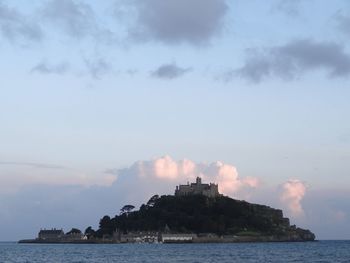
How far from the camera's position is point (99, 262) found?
94000mm

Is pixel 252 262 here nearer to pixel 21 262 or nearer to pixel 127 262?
pixel 127 262

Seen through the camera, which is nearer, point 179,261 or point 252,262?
point 252,262

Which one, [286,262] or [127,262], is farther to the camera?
[127,262]

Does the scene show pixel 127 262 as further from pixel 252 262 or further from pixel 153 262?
pixel 252 262

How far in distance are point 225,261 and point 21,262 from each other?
28522mm

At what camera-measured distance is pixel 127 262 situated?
92.4 metres

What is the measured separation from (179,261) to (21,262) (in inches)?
875

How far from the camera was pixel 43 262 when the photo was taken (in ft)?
312

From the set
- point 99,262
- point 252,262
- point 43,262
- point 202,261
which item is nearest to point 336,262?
point 252,262

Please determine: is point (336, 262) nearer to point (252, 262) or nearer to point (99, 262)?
point (252, 262)

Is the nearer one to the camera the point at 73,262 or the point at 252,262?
the point at 252,262

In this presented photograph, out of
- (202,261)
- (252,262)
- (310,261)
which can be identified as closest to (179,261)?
(202,261)

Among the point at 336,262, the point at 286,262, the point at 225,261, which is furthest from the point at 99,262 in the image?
the point at 336,262

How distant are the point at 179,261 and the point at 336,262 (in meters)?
20.8
